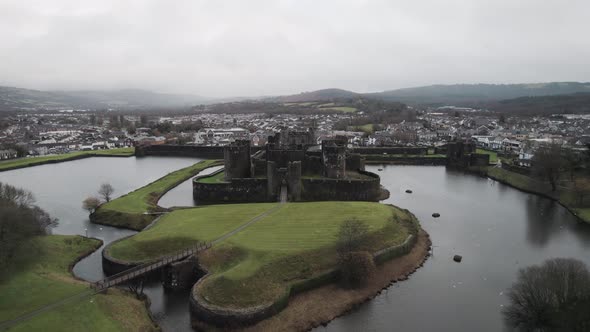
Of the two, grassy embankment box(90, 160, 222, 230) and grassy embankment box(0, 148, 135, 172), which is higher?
grassy embankment box(0, 148, 135, 172)

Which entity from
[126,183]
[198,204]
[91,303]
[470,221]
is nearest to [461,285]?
[470,221]

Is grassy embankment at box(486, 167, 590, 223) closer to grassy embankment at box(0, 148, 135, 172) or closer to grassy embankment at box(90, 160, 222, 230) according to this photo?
grassy embankment at box(90, 160, 222, 230)

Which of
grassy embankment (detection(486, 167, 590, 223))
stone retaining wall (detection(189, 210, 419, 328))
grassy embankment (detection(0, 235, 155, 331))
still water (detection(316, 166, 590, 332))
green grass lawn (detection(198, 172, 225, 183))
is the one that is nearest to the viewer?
grassy embankment (detection(0, 235, 155, 331))

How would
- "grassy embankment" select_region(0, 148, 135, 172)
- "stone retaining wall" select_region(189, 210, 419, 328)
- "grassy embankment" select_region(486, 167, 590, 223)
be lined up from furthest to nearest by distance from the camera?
1. "grassy embankment" select_region(0, 148, 135, 172)
2. "grassy embankment" select_region(486, 167, 590, 223)
3. "stone retaining wall" select_region(189, 210, 419, 328)

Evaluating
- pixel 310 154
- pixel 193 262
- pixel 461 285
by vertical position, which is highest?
pixel 310 154

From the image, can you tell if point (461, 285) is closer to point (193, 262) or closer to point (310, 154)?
point (193, 262)

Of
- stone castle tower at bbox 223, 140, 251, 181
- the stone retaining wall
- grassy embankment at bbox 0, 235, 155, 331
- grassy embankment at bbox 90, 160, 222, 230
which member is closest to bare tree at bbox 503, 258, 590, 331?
the stone retaining wall
